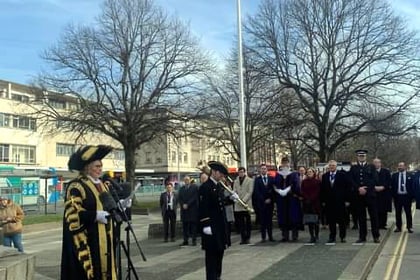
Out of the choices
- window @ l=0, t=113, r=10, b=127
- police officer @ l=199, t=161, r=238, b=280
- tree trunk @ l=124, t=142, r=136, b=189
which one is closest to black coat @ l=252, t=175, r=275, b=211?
police officer @ l=199, t=161, r=238, b=280

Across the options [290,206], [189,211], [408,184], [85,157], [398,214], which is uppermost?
[85,157]

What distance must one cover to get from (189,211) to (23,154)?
67709mm

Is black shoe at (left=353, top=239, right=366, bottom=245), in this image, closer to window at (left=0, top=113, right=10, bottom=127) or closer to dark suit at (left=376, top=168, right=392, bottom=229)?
dark suit at (left=376, top=168, right=392, bottom=229)

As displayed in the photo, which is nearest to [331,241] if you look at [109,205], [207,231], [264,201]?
[264,201]

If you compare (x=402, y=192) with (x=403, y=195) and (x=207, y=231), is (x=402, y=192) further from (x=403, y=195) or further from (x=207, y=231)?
(x=207, y=231)

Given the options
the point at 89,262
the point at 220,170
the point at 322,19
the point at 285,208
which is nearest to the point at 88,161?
the point at 89,262

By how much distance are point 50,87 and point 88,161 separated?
1318 inches

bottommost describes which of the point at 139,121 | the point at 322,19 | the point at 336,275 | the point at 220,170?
the point at 336,275

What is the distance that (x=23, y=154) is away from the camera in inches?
3127

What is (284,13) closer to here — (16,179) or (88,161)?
(16,179)

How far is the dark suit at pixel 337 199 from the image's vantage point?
1452 cm

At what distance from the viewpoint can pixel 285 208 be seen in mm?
15070

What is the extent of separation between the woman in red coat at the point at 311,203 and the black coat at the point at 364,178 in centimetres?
90

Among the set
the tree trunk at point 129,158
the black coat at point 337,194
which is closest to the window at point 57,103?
the tree trunk at point 129,158
